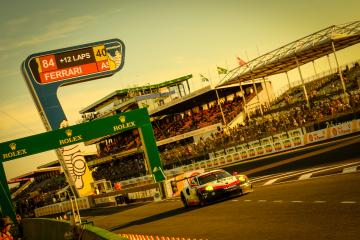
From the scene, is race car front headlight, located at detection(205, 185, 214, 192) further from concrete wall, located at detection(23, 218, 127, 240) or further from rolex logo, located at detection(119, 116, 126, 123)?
rolex logo, located at detection(119, 116, 126, 123)

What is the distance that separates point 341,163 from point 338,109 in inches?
674

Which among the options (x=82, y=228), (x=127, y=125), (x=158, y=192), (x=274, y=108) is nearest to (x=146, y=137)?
(x=127, y=125)

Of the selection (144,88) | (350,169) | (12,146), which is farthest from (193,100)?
(350,169)

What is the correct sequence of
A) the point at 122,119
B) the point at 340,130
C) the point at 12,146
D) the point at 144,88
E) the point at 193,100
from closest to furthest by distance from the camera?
the point at 12,146 < the point at 122,119 < the point at 340,130 < the point at 193,100 < the point at 144,88

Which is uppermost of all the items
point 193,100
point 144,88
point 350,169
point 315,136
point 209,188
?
point 144,88

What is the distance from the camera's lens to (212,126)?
6000cm

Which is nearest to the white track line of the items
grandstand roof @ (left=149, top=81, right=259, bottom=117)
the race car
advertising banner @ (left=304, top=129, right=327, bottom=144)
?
the race car

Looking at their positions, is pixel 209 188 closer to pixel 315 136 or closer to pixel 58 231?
pixel 58 231

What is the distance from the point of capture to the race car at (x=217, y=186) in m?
18.3

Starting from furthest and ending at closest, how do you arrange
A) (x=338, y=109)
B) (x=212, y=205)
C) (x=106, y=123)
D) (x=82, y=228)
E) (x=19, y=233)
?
1. (x=338, y=109)
2. (x=106, y=123)
3. (x=19, y=233)
4. (x=212, y=205)
5. (x=82, y=228)

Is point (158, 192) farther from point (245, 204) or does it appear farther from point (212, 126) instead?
point (212, 126)

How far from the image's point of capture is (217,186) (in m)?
18.4

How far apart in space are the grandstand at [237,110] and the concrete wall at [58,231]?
1669 cm

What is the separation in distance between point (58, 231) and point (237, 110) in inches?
1847
